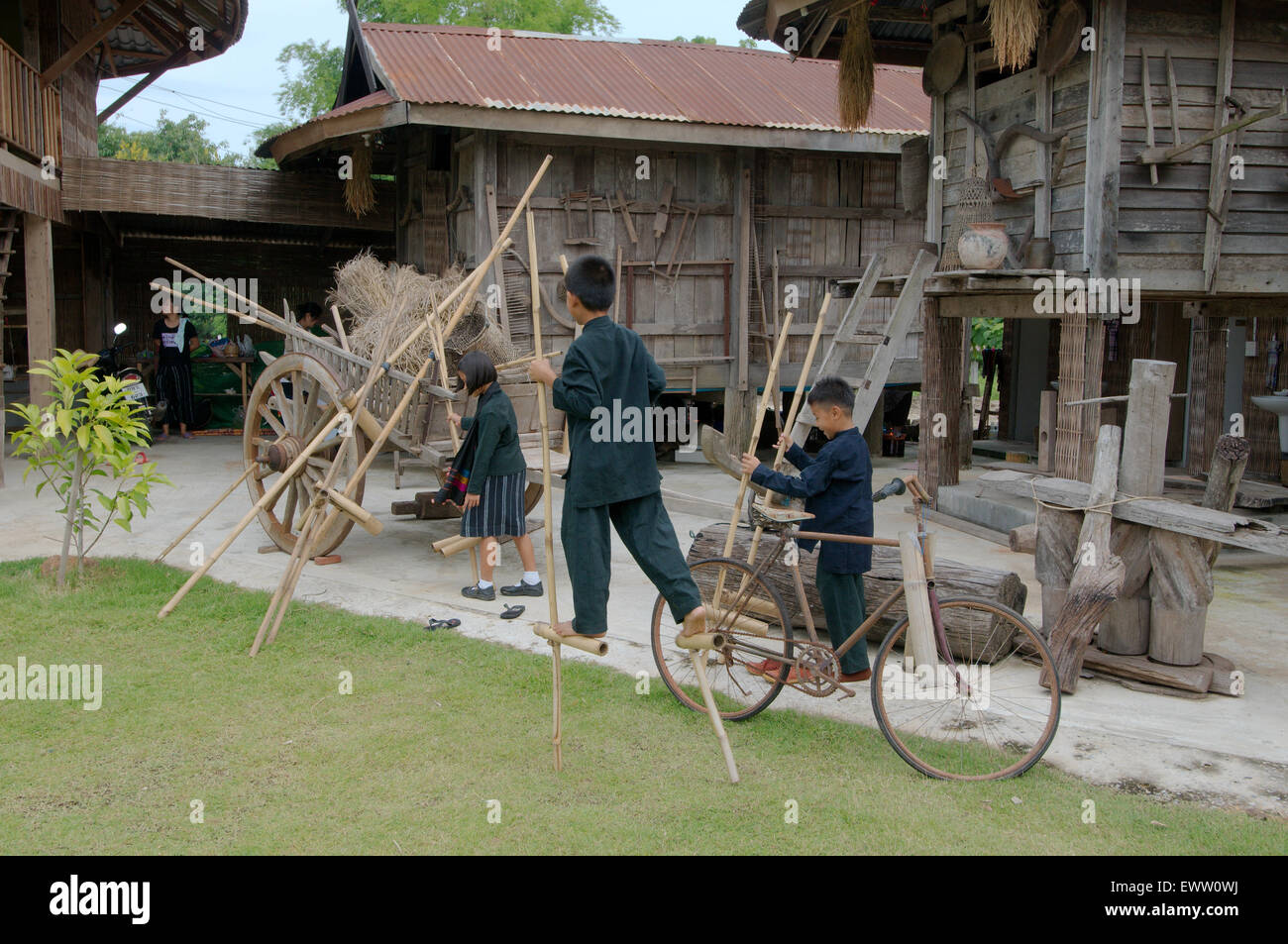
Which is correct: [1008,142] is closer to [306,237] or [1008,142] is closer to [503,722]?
→ [503,722]

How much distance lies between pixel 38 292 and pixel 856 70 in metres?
8.71

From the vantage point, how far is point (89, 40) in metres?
12.0

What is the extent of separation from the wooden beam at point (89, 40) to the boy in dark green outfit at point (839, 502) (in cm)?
1041

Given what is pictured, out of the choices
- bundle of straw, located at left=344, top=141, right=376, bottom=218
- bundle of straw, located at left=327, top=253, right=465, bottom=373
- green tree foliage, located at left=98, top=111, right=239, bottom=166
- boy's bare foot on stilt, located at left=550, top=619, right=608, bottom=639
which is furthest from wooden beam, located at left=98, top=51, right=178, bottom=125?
green tree foliage, located at left=98, top=111, right=239, bottom=166

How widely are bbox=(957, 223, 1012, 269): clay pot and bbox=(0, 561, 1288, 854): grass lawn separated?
492cm

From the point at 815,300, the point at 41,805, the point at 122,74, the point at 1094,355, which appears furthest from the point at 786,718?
the point at 122,74

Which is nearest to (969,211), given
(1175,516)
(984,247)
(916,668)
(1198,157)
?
(984,247)

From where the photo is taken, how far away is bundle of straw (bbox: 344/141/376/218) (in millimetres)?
13074

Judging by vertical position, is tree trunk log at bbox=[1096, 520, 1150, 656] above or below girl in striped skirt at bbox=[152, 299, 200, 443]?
below

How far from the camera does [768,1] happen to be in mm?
9867

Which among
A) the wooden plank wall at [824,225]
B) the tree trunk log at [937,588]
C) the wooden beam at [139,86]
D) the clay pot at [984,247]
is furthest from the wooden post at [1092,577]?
the wooden beam at [139,86]

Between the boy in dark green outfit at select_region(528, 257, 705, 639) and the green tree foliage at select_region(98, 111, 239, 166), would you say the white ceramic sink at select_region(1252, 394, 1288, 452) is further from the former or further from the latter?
the green tree foliage at select_region(98, 111, 239, 166)

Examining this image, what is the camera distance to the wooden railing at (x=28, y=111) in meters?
10.5

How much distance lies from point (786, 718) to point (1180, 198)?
6149 mm
